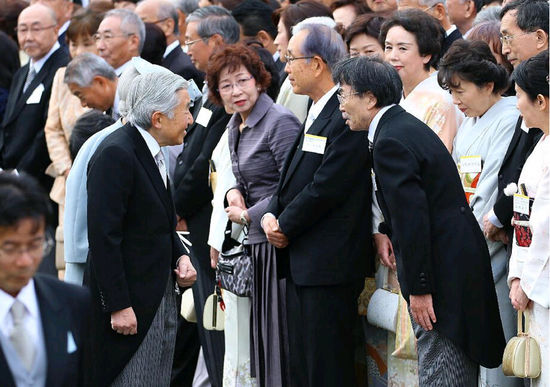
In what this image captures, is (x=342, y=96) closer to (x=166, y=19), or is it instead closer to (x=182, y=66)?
(x=182, y=66)

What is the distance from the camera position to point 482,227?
5.46 m

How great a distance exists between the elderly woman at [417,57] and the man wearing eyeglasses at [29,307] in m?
3.02

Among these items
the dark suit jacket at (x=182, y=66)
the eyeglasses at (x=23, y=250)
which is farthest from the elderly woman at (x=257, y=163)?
the eyeglasses at (x=23, y=250)

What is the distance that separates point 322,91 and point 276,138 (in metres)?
0.38

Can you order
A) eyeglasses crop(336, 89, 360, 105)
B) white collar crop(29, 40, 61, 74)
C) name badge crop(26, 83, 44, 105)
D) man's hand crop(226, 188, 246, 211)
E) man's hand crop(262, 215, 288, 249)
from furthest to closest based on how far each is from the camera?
white collar crop(29, 40, 61, 74)
name badge crop(26, 83, 44, 105)
man's hand crop(226, 188, 246, 211)
man's hand crop(262, 215, 288, 249)
eyeglasses crop(336, 89, 360, 105)

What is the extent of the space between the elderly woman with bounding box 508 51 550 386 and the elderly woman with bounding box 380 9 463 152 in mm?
937

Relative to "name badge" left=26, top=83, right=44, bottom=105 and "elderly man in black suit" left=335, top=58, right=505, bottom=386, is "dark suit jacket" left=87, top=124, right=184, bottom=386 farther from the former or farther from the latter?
"name badge" left=26, top=83, right=44, bottom=105

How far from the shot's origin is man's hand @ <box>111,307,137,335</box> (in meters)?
5.00

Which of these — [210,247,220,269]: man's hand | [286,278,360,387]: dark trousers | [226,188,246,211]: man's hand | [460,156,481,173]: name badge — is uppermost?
[460,156,481,173]: name badge

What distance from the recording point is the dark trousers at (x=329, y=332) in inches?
227

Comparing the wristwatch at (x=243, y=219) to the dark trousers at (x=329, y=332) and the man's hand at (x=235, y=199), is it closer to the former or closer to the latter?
the man's hand at (x=235, y=199)

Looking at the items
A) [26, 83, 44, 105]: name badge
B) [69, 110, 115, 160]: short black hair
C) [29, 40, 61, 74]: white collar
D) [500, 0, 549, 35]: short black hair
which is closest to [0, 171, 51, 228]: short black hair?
[69, 110, 115, 160]: short black hair

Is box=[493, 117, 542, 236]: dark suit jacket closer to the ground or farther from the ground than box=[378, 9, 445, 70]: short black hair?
closer to the ground

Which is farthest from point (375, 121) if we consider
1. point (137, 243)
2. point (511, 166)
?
point (137, 243)
